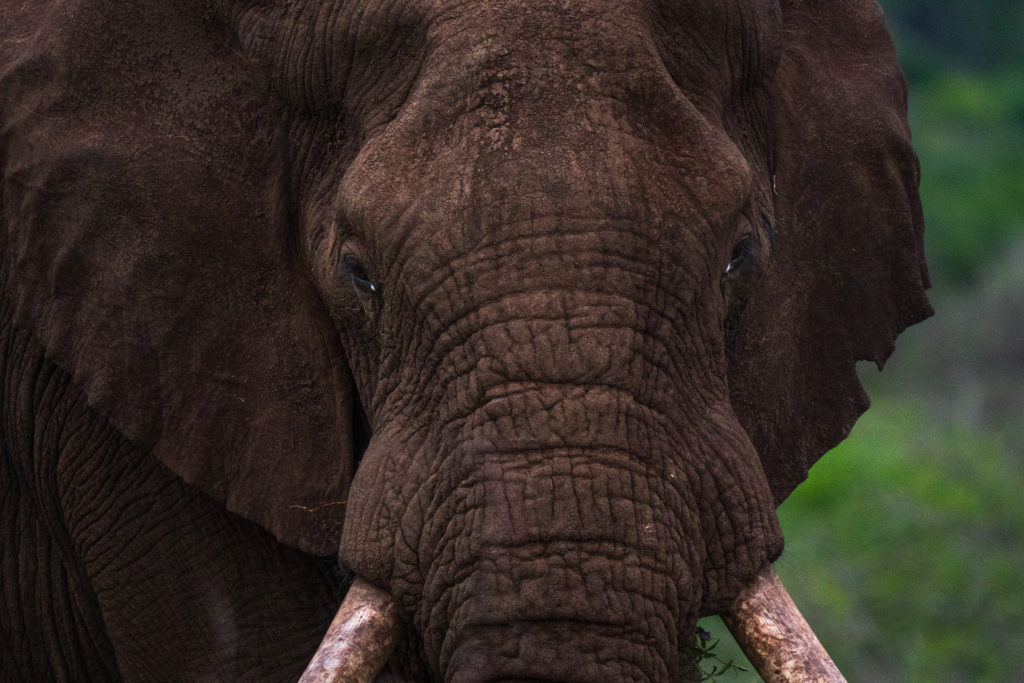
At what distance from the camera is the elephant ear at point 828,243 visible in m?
3.63

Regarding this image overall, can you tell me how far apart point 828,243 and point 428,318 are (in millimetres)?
1007

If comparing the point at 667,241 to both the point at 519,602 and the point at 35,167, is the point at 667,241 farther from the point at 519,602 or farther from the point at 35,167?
the point at 35,167

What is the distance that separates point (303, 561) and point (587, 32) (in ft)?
3.96

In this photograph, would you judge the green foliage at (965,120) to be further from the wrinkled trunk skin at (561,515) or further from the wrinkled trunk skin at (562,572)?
the wrinkled trunk skin at (562,572)

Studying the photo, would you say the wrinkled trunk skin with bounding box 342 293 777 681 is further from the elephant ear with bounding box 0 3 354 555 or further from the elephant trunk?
the elephant ear with bounding box 0 3 354 555

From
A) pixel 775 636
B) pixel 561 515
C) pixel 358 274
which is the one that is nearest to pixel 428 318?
pixel 358 274

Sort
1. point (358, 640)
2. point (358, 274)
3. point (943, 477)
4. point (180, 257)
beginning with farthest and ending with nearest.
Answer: point (943, 477) < point (180, 257) < point (358, 274) < point (358, 640)

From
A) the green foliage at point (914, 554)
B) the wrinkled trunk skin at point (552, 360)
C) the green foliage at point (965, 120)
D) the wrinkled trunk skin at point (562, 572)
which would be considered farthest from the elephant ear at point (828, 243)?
the green foliage at point (965, 120)

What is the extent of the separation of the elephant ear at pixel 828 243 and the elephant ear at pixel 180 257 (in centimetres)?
78

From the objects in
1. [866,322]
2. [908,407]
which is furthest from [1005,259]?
[866,322]

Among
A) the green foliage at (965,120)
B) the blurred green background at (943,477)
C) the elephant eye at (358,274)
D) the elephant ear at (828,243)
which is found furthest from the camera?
the green foliage at (965,120)

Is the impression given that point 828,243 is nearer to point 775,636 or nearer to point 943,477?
point 775,636

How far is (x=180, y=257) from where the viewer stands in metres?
3.49

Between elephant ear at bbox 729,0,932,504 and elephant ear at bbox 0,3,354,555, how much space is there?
0.78 metres
